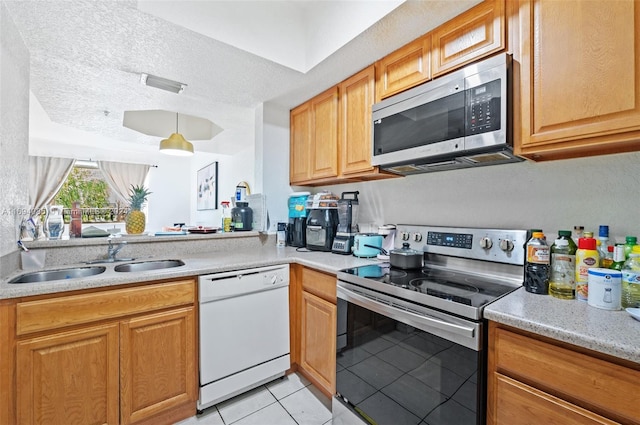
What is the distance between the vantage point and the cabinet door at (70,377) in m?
1.16

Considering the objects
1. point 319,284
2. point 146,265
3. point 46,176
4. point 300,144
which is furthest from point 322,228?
point 46,176

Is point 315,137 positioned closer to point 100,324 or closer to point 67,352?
point 100,324

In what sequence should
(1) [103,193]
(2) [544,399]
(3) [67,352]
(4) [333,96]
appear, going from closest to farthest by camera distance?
(2) [544,399] → (3) [67,352] → (4) [333,96] → (1) [103,193]

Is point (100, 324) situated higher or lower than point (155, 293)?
lower

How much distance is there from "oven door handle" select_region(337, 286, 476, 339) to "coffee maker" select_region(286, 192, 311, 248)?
94 cm

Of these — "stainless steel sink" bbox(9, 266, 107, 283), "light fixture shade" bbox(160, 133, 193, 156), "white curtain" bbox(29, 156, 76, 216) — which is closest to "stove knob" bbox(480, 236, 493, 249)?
"stainless steel sink" bbox(9, 266, 107, 283)

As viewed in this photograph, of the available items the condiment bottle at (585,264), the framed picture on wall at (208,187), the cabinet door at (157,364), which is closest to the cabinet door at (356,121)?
the condiment bottle at (585,264)

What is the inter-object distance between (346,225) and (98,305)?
4.89 feet

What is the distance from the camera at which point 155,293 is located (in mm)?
1426

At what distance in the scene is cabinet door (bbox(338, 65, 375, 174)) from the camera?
1841 millimetres

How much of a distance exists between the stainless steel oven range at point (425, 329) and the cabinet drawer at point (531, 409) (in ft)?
0.20

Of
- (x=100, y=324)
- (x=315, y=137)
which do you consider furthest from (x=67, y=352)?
(x=315, y=137)

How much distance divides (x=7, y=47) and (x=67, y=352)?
4.93ft

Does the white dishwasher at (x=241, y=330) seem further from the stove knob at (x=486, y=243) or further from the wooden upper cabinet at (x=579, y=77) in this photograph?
the wooden upper cabinet at (x=579, y=77)
